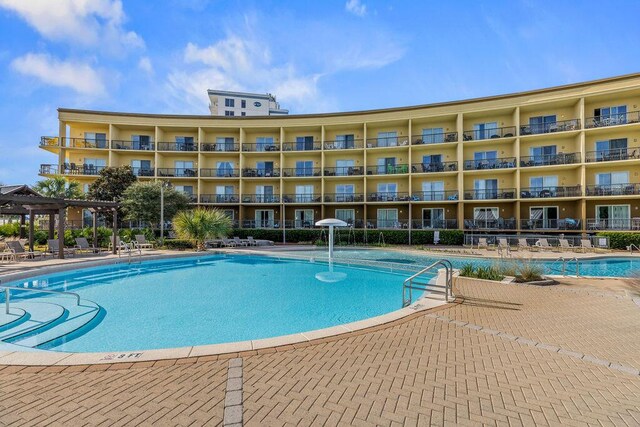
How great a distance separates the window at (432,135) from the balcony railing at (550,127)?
5.97 meters

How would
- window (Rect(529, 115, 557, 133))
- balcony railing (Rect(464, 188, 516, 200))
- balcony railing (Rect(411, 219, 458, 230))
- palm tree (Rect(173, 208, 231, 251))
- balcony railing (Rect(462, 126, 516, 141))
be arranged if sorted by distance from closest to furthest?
palm tree (Rect(173, 208, 231, 251)) < window (Rect(529, 115, 557, 133)) < balcony railing (Rect(464, 188, 516, 200)) < balcony railing (Rect(462, 126, 516, 141)) < balcony railing (Rect(411, 219, 458, 230))

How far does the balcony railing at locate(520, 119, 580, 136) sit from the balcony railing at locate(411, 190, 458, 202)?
6.92 m

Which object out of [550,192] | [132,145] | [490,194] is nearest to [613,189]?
[550,192]

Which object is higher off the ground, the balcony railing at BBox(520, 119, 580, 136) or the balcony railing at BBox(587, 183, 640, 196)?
the balcony railing at BBox(520, 119, 580, 136)

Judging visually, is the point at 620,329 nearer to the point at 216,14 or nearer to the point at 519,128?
the point at 216,14

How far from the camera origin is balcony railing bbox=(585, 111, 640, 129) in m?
22.7

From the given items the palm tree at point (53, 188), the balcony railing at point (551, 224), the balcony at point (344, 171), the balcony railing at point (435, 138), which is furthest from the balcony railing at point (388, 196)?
the palm tree at point (53, 188)

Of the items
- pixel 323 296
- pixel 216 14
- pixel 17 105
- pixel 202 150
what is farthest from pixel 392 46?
pixel 17 105

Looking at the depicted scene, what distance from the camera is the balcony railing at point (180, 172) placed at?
30.1 metres

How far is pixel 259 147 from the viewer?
102 ft

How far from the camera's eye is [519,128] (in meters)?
25.0

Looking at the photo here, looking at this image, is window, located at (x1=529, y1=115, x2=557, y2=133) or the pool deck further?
window, located at (x1=529, y1=115, x2=557, y2=133)

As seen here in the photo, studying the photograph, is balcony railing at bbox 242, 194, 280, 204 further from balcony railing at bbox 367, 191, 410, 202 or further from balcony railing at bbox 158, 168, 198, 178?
balcony railing at bbox 367, 191, 410, 202

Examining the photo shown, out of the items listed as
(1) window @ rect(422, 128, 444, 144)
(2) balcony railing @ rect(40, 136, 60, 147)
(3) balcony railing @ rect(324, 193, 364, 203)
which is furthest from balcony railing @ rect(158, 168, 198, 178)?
(1) window @ rect(422, 128, 444, 144)
